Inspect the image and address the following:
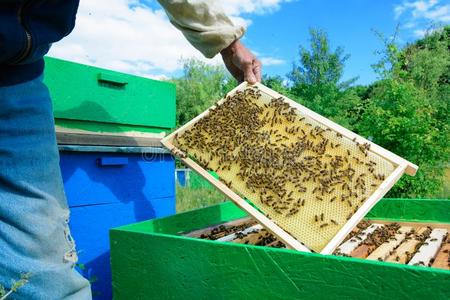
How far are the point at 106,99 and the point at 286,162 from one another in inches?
52.3

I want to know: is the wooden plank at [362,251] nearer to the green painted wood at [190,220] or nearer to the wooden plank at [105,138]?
the green painted wood at [190,220]

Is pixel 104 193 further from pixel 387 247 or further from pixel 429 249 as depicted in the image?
pixel 429 249

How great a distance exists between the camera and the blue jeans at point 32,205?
1.47 meters

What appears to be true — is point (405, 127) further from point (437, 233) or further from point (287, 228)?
point (287, 228)

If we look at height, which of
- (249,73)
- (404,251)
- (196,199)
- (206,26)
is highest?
(206,26)

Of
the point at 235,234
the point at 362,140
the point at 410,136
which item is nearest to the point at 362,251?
the point at 362,140

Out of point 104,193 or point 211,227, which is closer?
point 104,193

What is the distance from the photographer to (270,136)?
2.59 meters

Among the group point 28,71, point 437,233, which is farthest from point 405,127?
point 28,71

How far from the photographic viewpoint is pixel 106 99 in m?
2.85

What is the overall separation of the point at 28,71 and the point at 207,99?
99.3ft

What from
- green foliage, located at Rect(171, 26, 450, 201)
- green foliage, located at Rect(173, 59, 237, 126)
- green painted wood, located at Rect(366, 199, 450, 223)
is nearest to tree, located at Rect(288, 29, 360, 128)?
green foliage, located at Rect(171, 26, 450, 201)

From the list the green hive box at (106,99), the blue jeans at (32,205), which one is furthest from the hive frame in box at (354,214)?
the blue jeans at (32,205)

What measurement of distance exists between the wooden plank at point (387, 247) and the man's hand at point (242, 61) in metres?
1.38
